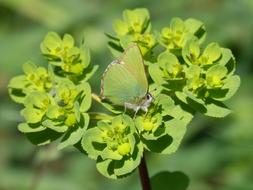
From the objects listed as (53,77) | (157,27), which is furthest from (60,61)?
(157,27)

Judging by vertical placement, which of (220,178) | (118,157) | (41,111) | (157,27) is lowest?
(220,178)

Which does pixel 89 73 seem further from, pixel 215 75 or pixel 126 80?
pixel 215 75

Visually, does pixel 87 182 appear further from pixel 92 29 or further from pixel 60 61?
pixel 60 61

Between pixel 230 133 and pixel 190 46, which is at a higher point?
pixel 190 46

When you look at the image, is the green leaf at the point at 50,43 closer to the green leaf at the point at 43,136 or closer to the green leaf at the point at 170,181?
the green leaf at the point at 43,136

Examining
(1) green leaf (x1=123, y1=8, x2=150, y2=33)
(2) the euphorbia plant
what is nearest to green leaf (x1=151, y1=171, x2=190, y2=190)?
(2) the euphorbia plant

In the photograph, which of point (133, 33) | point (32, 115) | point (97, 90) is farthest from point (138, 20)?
point (97, 90)
